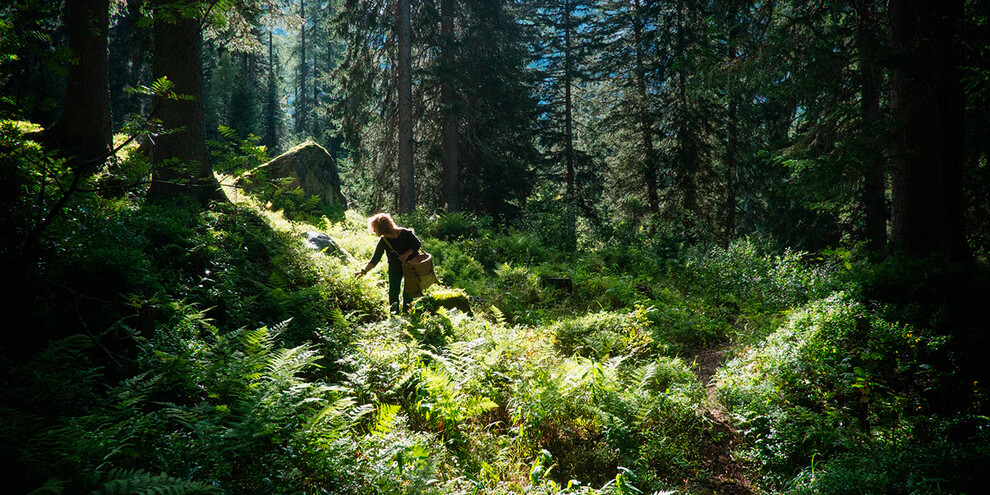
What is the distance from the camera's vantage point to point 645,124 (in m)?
19.8

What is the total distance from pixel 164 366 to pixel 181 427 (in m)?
0.63

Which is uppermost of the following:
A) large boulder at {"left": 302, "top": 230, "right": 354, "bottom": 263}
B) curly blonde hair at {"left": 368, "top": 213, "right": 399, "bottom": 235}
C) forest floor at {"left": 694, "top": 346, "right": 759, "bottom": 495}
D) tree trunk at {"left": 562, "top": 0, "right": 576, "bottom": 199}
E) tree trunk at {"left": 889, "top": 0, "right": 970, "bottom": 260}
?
tree trunk at {"left": 562, "top": 0, "right": 576, "bottom": 199}

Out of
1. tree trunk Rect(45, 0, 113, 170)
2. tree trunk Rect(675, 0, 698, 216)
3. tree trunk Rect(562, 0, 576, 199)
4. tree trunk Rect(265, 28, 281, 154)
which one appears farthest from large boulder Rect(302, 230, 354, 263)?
tree trunk Rect(265, 28, 281, 154)

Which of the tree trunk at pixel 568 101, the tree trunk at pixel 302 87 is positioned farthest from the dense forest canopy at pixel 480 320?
the tree trunk at pixel 302 87

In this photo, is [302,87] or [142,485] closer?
[142,485]

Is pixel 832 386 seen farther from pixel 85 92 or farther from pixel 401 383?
pixel 85 92

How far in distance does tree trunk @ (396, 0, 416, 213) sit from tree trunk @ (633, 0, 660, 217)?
916 centimetres

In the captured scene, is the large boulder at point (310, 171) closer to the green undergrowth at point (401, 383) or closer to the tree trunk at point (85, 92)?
the tree trunk at point (85, 92)

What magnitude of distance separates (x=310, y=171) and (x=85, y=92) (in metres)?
8.11

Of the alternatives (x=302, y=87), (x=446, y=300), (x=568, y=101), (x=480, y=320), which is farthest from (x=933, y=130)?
(x=302, y=87)

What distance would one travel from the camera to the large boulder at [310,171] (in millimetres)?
15969

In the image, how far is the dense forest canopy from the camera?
3.68 metres

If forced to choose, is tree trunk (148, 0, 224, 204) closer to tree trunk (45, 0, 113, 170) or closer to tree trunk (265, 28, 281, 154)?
tree trunk (45, 0, 113, 170)

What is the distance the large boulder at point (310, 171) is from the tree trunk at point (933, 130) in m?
14.6
